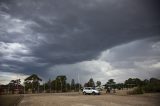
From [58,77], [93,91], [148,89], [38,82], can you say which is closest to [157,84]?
[148,89]

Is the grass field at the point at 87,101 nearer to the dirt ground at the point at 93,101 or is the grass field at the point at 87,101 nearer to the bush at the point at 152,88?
the dirt ground at the point at 93,101

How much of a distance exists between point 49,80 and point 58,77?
5550 mm

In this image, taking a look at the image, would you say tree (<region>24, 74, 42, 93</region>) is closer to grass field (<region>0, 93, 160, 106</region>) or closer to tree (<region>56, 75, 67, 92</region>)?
tree (<region>56, 75, 67, 92</region>)

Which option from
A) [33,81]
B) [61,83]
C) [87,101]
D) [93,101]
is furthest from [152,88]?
[33,81]

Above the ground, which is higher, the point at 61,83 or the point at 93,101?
the point at 61,83

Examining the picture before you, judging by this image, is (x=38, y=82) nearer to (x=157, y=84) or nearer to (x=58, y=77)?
(x=58, y=77)

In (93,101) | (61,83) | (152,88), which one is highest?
(61,83)

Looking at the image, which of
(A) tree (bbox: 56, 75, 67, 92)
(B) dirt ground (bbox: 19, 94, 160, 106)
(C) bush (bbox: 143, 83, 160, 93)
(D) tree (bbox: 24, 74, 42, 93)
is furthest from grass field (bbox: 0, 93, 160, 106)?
(D) tree (bbox: 24, 74, 42, 93)

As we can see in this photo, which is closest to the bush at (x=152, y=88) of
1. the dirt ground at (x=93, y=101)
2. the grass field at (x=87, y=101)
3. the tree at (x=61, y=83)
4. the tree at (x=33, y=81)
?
the grass field at (x=87, y=101)

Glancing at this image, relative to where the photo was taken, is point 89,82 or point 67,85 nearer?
point 67,85

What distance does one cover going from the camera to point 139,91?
1969 inches

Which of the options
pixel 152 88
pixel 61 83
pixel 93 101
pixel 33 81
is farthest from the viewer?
pixel 33 81

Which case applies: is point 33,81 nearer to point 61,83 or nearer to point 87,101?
point 61,83

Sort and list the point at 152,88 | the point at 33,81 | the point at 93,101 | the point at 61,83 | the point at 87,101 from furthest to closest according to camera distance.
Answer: the point at 33,81, the point at 61,83, the point at 152,88, the point at 87,101, the point at 93,101
